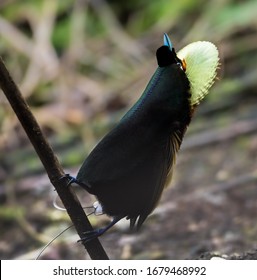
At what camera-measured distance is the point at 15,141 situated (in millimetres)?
1779

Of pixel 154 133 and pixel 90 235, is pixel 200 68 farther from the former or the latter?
pixel 90 235

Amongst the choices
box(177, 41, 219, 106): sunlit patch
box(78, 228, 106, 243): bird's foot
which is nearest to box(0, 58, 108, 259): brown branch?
box(78, 228, 106, 243): bird's foot

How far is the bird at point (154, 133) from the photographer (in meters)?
0.81

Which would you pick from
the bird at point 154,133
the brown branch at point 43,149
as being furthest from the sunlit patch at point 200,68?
the brown branch at point 43,149

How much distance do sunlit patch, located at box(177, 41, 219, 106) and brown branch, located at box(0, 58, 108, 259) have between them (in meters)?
0.17

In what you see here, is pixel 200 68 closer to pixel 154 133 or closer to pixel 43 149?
pixel 154 133

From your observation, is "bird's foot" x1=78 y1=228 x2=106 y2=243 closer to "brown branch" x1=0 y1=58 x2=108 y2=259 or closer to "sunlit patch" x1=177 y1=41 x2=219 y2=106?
"brown branch" x1=0 y1=58 x2=108 y2=259

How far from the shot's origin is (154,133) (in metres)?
0.82

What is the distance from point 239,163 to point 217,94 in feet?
1.15

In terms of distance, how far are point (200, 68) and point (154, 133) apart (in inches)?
3.5

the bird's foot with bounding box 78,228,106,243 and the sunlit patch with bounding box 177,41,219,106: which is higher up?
the sunlit patch with bounding box 177,41,219,106

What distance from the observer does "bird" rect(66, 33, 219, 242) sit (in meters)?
0.81

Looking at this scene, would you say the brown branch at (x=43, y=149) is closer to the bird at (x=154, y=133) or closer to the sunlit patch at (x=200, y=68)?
the bird at (x=154, y=133)

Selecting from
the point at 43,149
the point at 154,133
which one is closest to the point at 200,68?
the point at 154,133
